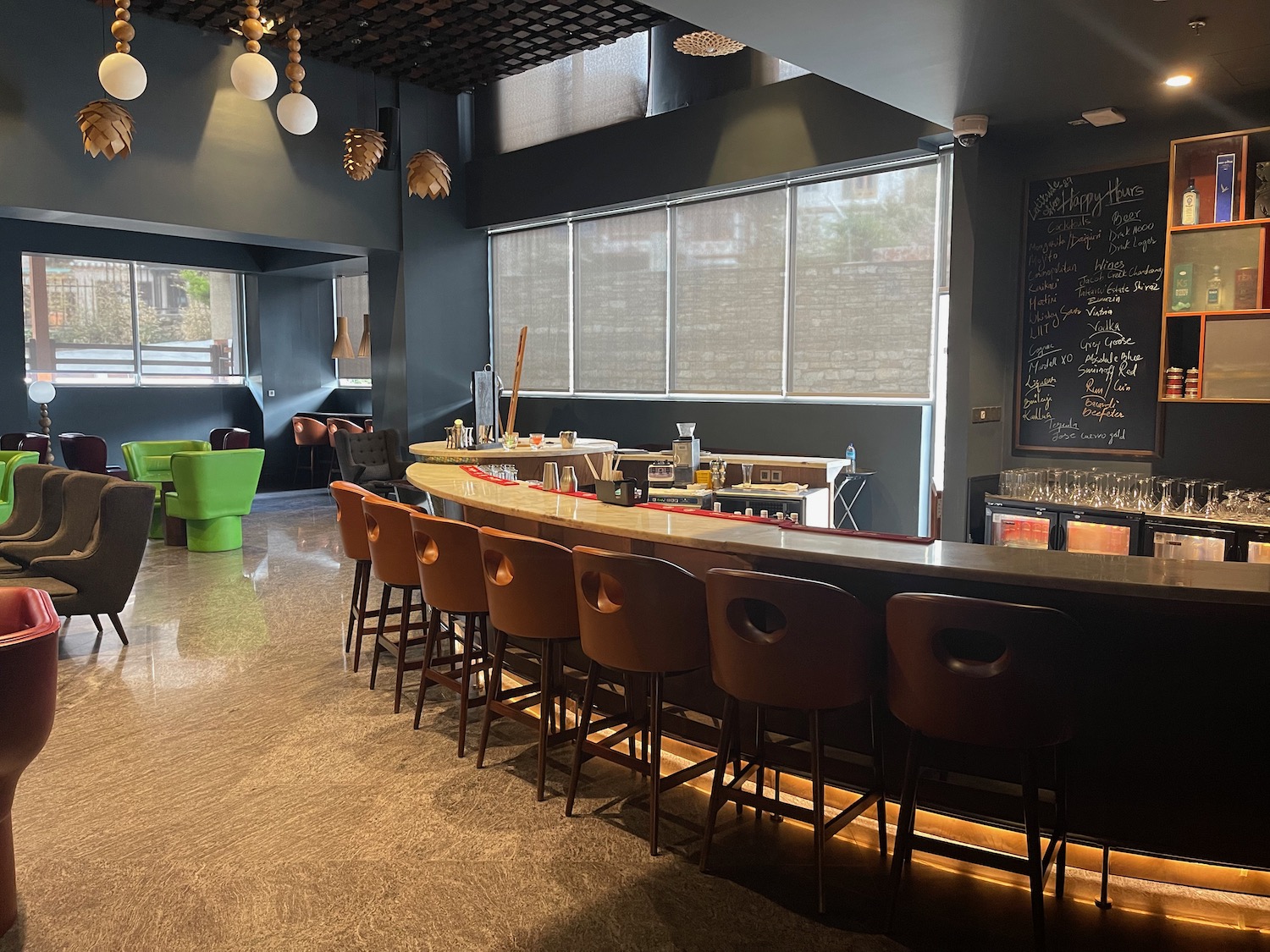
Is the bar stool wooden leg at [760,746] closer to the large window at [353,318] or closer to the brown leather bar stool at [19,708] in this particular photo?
the brown leather bar stool at [19,708]

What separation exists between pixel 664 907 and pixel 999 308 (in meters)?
4.16

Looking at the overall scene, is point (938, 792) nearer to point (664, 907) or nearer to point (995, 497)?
point (664, 907)

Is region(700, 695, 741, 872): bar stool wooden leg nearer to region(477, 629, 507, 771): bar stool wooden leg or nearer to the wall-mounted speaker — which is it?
region(477, 629, 507, 771): bar stool wooden leg

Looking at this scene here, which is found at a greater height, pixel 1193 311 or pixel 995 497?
pixel 1193 311

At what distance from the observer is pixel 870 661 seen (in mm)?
2568

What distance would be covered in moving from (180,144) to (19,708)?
7.22 metres

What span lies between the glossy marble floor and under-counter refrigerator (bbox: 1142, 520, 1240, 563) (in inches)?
87.4

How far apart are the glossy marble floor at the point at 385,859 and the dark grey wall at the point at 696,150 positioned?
207 inches

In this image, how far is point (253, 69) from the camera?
16.1 feet

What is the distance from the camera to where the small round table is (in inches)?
249

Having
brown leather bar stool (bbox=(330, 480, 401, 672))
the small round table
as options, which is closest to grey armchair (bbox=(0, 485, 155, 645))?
brown leather bar stool (bbox=(330, 480, 401, 672))

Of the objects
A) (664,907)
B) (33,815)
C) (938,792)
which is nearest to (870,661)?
(938,792)

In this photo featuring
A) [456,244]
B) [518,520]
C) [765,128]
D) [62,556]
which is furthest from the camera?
[456,244]

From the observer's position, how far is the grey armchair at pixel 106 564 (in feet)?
17.2
